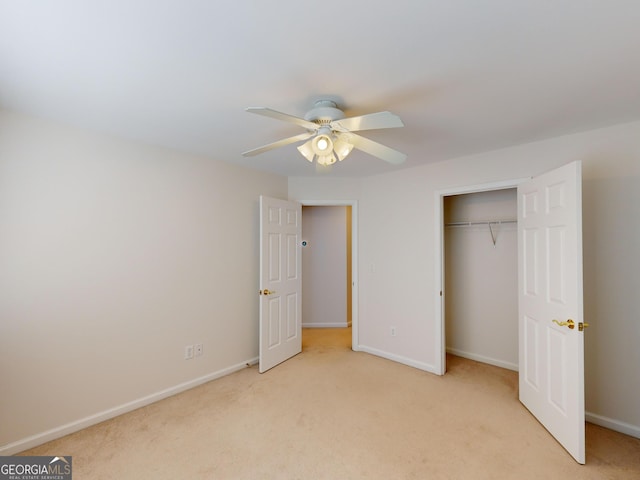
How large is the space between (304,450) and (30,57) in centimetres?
275

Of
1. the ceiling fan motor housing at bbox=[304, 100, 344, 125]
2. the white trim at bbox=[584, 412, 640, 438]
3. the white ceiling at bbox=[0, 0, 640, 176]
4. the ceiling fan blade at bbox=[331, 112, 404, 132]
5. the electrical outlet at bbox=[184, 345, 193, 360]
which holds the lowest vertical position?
the white trim at bbox=[584, 412, 640, 438]

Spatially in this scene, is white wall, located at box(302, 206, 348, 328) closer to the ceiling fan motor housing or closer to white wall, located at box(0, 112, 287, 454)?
white wall, located at box(0, 112, 287, 454)

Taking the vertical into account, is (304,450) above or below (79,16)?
below

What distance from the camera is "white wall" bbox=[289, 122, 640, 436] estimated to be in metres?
2.28

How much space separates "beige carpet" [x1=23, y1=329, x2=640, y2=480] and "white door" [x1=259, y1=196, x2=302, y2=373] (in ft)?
1.58

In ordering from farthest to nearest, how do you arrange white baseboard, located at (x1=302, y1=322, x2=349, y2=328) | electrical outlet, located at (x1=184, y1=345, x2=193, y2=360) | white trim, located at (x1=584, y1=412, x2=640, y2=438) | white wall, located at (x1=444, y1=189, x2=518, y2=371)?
white baseboard, located at (x1=302, y1=322, x2=349, y2=328) → white wall, located at (x1=444, y1=189, x2=518, y2=371) → electrical outlet, located at (x1=184, y1=345, x2=193, y2=360) → white trim, located at (x1=584, y1=412, x2=640, y2=438)

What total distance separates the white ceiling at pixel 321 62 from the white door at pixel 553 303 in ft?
1.91

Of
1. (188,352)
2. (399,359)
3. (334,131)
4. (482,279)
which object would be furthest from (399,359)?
(334,131)

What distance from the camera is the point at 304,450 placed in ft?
6.78

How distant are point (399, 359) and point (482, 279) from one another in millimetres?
1424

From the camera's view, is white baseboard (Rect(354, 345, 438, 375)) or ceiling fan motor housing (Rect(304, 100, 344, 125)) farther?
white baseboard (Rect(354, 345, 438, 375))

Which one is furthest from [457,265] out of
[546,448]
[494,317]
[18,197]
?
[18,197]

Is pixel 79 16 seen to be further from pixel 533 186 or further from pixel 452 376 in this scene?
pixel 452 376

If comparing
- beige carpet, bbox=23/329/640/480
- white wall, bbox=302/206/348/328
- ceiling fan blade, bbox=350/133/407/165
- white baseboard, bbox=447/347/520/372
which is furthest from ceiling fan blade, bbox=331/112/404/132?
white wall, bbox=302/206/348/328
